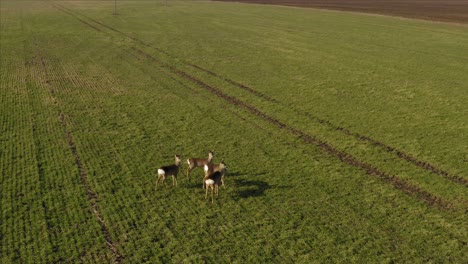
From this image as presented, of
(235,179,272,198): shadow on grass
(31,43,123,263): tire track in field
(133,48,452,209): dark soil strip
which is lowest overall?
(31,43,123,263): tire track in field

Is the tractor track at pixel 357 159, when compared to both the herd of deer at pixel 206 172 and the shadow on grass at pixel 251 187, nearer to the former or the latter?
the shadow on grass at pixel 251 187

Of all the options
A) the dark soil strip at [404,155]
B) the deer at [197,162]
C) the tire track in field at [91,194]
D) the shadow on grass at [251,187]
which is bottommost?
the tire track in field at [91,194]

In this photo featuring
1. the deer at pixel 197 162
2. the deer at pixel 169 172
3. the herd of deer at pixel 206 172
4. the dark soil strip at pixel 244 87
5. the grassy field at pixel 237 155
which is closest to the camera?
the grassy field at pixel 237 155

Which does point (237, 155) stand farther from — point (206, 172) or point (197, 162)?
point (206, 172)

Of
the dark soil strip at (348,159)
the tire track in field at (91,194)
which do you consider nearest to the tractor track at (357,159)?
the dark soil strip at (348,159)

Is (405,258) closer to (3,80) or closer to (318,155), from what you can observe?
(318,155)

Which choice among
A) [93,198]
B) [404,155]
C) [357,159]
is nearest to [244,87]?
[357,159]

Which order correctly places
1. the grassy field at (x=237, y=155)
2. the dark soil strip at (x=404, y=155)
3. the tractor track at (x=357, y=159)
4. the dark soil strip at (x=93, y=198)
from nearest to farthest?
the dark soil strip at (x=93, y=198) < the grassy field at (x=237, y=155) < the tractor track at (x=357, y=159) < the dark soil strip at (x=404, y=155)

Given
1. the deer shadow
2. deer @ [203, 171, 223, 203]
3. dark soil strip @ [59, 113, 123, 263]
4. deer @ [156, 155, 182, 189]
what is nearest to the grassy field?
dark soil strip @ [59, 113, 123, 263]

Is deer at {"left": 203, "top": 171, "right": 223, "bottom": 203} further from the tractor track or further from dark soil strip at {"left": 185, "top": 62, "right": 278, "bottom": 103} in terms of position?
dark soil strip at {"left": 185, "top": 62, "right": 278, "bottom": 103}

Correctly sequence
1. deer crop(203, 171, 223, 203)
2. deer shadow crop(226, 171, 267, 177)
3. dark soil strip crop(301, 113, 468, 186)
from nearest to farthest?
deer crop(203, 171, 223, 203) < deer shadow crop(226, 171, 267, 177) < dark soil strip crop(301, 113, 468, 186)
